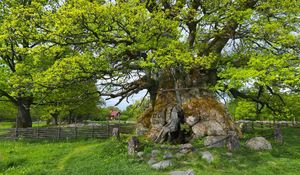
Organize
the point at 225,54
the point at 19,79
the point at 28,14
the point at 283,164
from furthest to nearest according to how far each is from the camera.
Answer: the point at 225,54 < the point at 19,79 < the point at 28,14 < the point at 283,164

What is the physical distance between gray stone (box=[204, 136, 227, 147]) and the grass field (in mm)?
→ 548

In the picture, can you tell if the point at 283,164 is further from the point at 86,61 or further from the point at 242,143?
the point at 86,61

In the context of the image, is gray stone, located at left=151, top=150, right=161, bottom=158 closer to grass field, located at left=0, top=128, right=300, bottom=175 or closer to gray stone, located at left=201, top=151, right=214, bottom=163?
grass field, located at left=0, top=128, right=300, bottom=175

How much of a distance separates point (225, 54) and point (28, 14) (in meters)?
13.0

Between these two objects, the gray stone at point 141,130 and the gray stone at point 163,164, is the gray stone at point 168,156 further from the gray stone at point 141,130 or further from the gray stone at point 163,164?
the gray stone at point 141,130

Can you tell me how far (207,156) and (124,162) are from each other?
388cm

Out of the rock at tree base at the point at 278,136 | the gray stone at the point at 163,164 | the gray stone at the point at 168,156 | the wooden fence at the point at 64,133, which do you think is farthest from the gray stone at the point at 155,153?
the wooden fence at the point at 64,133

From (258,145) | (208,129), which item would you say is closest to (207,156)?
(258,145)

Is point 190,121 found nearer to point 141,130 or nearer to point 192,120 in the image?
point 192,120

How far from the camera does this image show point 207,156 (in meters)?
14.5

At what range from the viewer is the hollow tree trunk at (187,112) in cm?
1831

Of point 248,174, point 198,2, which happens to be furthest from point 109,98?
point 248,174

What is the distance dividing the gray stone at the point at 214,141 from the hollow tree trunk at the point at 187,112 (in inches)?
28.1

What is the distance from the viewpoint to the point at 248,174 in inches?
497
